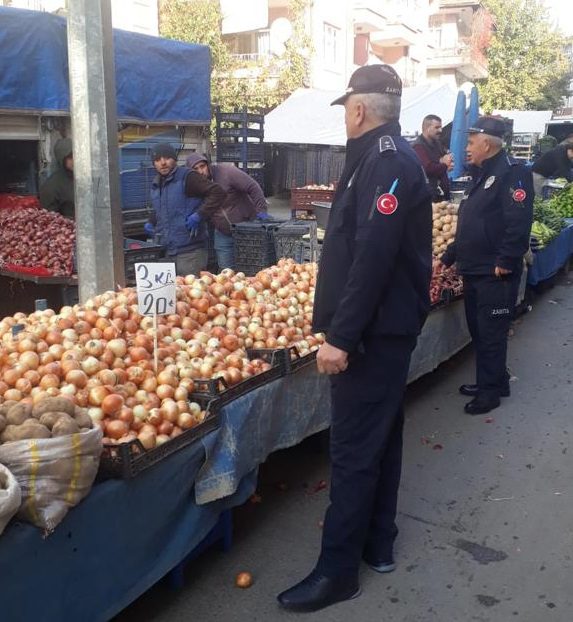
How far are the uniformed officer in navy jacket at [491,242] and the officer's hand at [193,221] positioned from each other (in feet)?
8.60

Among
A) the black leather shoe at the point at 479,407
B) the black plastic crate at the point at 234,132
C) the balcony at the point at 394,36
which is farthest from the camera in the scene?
the balcony at the point at 394,36

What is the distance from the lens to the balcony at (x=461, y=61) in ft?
135

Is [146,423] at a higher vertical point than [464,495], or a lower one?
higher

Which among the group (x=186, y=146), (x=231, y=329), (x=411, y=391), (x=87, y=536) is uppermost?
(x=186, y=146)

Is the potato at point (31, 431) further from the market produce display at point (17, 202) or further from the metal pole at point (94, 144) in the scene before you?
the market produce display at point (17, 202)

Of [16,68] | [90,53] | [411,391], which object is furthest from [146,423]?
[16,68]

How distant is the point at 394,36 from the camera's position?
34.4m

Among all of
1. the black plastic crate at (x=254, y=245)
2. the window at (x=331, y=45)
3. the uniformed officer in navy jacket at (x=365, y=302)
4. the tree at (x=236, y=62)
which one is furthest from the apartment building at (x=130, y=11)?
the uniformed officer in navy jacket at (x=365, y=302)

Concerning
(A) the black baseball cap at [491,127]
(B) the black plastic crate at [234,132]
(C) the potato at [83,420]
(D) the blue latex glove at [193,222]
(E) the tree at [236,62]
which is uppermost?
(E) the tree at [236,62]

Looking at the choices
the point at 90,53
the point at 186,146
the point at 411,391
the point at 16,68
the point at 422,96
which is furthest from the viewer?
the point at 422,96

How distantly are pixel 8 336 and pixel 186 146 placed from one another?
8731 millimetres

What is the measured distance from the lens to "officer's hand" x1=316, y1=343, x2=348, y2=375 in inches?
112

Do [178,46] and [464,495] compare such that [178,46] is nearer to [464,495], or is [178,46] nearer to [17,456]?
[464,495]

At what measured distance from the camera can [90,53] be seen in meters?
4.83
